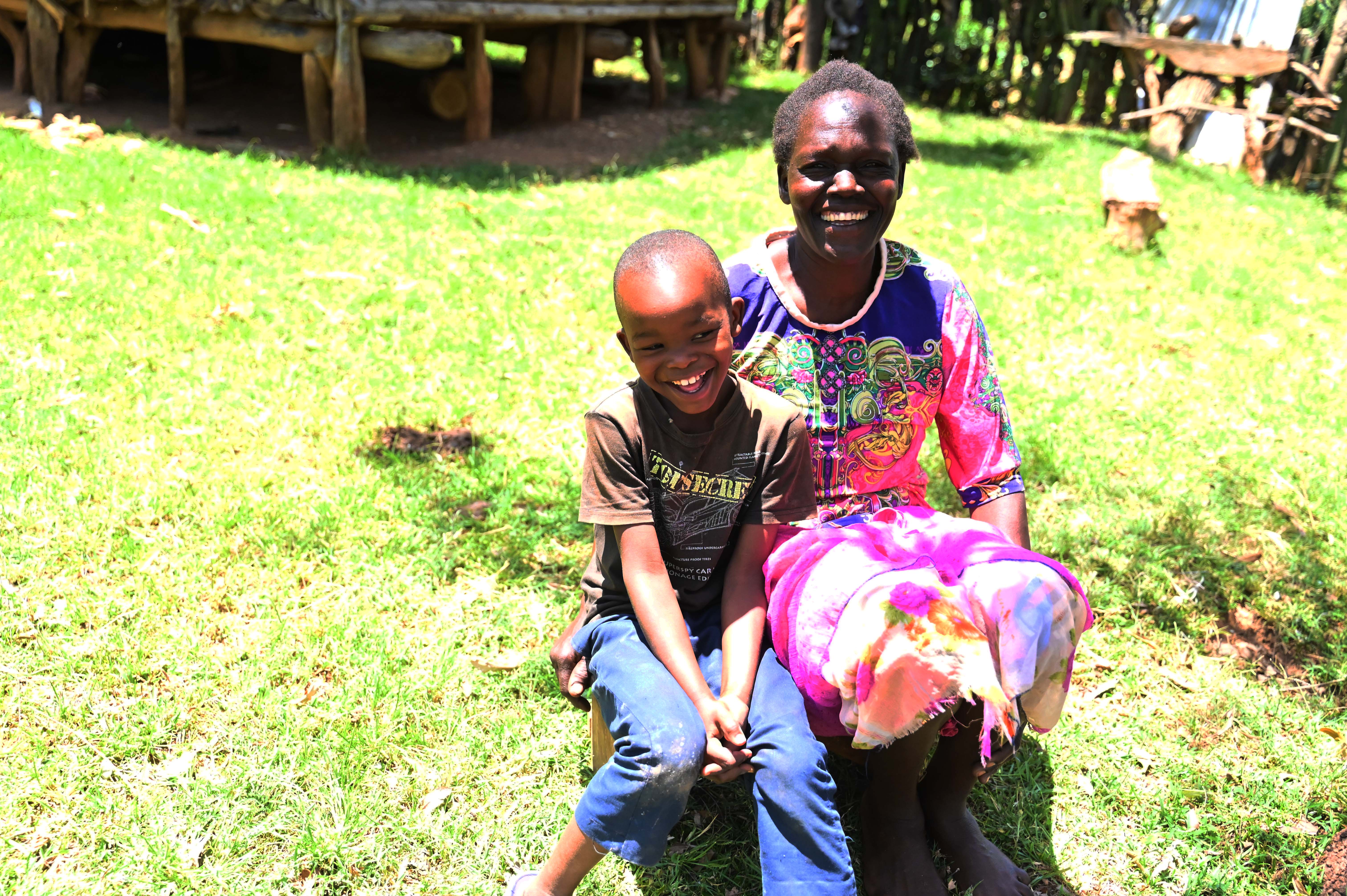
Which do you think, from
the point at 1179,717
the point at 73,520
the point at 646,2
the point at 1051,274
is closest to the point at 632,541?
the point at 1179,717

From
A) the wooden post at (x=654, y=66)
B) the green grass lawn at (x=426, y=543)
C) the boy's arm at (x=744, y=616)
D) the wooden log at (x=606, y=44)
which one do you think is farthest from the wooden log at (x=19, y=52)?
the boy's arm at (x=744, y=616)

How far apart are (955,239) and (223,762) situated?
5.77m

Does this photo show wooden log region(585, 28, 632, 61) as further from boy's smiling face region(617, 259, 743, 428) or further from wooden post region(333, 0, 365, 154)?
boy's smiling face region(617, 259, 743, 428)

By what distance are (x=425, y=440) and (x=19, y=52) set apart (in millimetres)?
6074

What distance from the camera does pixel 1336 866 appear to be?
2436 millimetres

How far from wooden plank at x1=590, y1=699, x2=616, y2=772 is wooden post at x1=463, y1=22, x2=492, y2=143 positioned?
680 cm

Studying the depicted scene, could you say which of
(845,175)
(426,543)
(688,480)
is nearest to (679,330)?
(688,480)

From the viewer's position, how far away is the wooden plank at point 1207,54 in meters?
9.20

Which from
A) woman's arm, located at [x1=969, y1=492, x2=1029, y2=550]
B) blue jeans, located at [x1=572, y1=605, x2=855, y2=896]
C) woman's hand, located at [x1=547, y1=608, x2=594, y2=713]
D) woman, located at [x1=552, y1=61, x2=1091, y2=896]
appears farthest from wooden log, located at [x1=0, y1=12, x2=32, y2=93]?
woman's arm, located at [x1=969, y1=492, x2=1029, y2=550]

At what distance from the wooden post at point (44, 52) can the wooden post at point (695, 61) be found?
19.1 feet

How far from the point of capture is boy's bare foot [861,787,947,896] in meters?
2.24

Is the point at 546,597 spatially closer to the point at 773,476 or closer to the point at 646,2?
the point at 773,476

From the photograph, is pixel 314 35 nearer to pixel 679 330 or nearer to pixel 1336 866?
pixel 679 330

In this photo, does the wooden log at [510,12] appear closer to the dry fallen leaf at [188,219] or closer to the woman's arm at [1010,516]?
the dry fallen leaf at [188,219]
